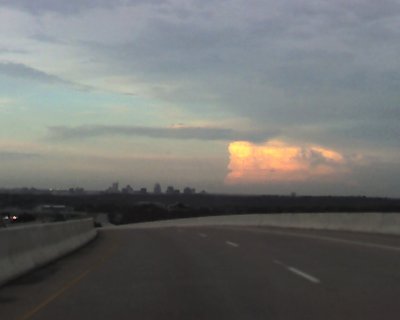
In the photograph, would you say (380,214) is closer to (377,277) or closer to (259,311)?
(377,277)

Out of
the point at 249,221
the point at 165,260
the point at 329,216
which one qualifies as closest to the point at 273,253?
the point at 165,260

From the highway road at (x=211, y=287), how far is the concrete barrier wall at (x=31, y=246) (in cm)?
36

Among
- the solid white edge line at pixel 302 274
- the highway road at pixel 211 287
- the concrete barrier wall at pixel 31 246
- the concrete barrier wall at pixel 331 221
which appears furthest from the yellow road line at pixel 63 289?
the concrete barrier wall at pixel 331 221

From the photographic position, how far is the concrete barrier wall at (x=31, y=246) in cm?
1382

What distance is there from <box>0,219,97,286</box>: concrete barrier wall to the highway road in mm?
357

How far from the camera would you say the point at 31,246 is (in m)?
16.6

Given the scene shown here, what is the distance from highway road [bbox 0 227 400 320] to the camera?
976 centimetres

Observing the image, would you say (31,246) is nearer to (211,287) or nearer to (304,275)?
(211,287)

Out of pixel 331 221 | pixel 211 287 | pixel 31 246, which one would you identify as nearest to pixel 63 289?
pixel 211 287

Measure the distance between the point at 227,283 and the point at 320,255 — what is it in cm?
750

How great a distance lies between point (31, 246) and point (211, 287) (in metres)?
6.11

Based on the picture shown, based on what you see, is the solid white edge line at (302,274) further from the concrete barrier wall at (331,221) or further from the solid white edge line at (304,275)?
the concrete barrier wall at (331,221)

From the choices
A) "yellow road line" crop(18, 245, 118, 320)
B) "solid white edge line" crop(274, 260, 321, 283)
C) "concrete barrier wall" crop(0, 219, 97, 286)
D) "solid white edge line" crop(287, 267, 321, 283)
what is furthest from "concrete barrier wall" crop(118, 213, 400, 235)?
"yellow road line" crop(18, 245, 118, 320)

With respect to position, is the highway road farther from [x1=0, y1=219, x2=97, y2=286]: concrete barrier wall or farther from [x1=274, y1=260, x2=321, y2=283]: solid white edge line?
[x1=0, y1=219, x2=97, y2=286]: concrete barrier wall
